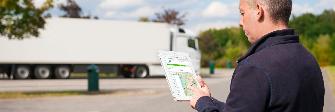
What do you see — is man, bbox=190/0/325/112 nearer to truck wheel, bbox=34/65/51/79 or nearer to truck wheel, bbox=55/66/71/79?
truck wheel, bbox=34/65/51/79

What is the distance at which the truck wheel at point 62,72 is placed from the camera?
3325cm

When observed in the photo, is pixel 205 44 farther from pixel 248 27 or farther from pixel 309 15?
pixel 248 27

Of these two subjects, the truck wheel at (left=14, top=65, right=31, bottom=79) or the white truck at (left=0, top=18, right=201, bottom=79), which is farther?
the truck wheel at (left=14, top=65, right=31, bottom=79)

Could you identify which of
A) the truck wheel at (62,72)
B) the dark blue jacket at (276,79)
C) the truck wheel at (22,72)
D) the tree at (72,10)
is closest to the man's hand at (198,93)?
the dark blue jacket at (276,79)

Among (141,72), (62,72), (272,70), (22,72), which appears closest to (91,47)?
(62,72)

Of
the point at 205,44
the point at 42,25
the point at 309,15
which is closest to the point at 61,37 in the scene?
the point at 42,25

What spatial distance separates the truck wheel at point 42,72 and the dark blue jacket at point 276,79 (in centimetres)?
3105

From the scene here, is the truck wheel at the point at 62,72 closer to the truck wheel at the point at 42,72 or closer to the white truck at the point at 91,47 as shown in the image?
the white truck at the point at 91,47

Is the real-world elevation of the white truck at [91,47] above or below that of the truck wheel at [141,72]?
above

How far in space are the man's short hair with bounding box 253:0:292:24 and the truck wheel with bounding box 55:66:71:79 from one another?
31274 mm

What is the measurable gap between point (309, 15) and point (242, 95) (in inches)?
4207

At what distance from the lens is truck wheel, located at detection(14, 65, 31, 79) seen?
32.5 m

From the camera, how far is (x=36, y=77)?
108 feet

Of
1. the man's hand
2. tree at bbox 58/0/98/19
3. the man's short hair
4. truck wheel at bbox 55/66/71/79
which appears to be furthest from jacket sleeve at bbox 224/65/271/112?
tree at bbox 58/0/98/19
